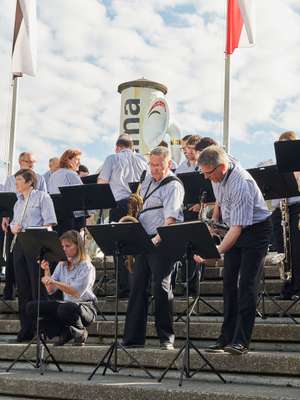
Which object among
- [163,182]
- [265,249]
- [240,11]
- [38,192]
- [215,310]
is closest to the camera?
[265,249]

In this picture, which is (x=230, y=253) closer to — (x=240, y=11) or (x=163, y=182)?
(x=163, y=182)

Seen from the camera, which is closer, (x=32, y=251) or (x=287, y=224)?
(x=32, y=251)

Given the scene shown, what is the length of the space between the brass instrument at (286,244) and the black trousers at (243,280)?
1.65m

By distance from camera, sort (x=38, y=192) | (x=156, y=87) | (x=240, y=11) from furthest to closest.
Result: 1. (x=156, y=87)
2. (x=240, y=11)
3. (x=38, y=192)

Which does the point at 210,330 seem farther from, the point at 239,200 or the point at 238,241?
the point at 239,200

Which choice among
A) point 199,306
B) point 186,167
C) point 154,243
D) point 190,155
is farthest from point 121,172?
point 154,243

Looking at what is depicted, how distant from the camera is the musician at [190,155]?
859cm

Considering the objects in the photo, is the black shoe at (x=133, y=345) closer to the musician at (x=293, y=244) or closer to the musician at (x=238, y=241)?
the musician at (x=238, y=241)

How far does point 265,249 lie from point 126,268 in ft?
9.67

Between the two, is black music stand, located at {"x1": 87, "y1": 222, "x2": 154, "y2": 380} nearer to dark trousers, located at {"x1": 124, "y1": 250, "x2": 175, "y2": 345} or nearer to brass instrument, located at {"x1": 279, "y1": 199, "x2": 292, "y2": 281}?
dark trousers, located at {"x1": 124, "y1": 250, "x2": 175, "y2": 345}

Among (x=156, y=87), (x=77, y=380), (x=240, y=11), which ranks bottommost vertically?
(x=77, y=380)

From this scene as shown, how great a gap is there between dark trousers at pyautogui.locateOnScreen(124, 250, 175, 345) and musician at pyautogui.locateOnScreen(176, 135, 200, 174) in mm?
2188

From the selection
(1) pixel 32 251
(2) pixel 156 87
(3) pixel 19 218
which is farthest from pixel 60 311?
(2) pixel 156 87

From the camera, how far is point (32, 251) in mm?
6957
